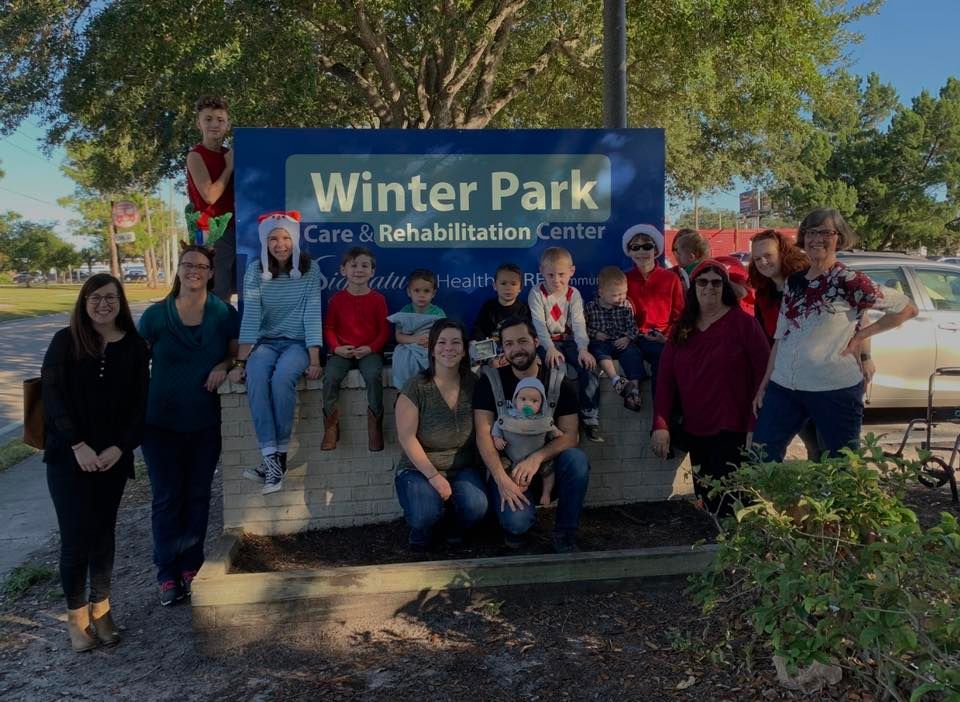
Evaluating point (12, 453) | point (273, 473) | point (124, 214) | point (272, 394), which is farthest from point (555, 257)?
point (124, 214)

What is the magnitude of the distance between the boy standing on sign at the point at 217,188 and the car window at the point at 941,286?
686 cm

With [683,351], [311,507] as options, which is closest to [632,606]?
[683,351]

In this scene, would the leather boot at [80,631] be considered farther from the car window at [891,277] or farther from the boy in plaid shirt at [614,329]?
the car window at [891,277]

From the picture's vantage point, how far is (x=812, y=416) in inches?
155

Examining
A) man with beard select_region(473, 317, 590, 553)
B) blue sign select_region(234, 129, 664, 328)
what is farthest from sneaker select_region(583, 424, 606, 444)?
blue sign select_region(234, 129, 664, 328)

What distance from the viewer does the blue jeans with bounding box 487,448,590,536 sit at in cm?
403

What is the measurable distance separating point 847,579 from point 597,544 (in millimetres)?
2012

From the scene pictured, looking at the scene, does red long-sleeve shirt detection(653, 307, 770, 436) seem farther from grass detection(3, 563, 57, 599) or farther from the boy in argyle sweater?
grass detection(3, 563, 57, 599)

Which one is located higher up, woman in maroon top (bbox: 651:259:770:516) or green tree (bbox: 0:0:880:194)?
green tree (bbox: 0:0:880:194)

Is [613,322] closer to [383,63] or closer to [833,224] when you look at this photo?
[833,224]

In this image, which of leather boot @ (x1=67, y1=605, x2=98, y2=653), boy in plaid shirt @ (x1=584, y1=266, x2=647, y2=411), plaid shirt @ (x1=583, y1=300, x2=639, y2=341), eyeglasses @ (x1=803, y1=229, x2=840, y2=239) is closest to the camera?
leather boot @ (x1=67, y1=605, x2=98, y2=653)

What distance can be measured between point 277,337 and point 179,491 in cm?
97

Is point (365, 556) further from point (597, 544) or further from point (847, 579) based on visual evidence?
point (847, 579)

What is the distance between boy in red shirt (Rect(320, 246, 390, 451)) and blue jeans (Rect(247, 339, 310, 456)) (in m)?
0.22
